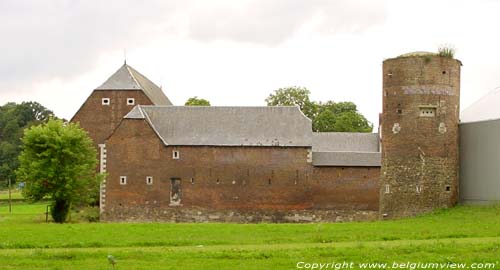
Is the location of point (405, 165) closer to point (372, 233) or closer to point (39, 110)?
point (372, 233)

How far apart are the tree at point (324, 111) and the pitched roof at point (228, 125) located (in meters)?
26.9

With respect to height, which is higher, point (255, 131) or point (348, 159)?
point (255, 131)

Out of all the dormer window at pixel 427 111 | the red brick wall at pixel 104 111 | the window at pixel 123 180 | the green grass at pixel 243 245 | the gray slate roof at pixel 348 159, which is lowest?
the green grass at pixel 243 245

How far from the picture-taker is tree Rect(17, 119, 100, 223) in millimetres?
44406

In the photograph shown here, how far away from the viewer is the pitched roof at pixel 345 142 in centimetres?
4988

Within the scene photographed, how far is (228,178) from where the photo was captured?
4812 cm

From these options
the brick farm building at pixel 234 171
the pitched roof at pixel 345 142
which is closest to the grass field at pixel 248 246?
the brick farm building at pixel 234 171

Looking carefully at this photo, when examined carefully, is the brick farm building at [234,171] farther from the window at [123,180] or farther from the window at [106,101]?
the window at [106,101]

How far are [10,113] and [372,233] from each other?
114 m

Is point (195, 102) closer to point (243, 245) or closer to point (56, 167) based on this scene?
point (56, 167)

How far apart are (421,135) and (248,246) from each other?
18705 millimetres

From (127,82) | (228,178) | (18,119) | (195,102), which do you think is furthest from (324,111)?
(18,119)

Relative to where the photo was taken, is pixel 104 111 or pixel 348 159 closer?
pixel 348 159

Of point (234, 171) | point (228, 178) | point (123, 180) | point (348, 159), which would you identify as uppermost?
point (348, 159)
